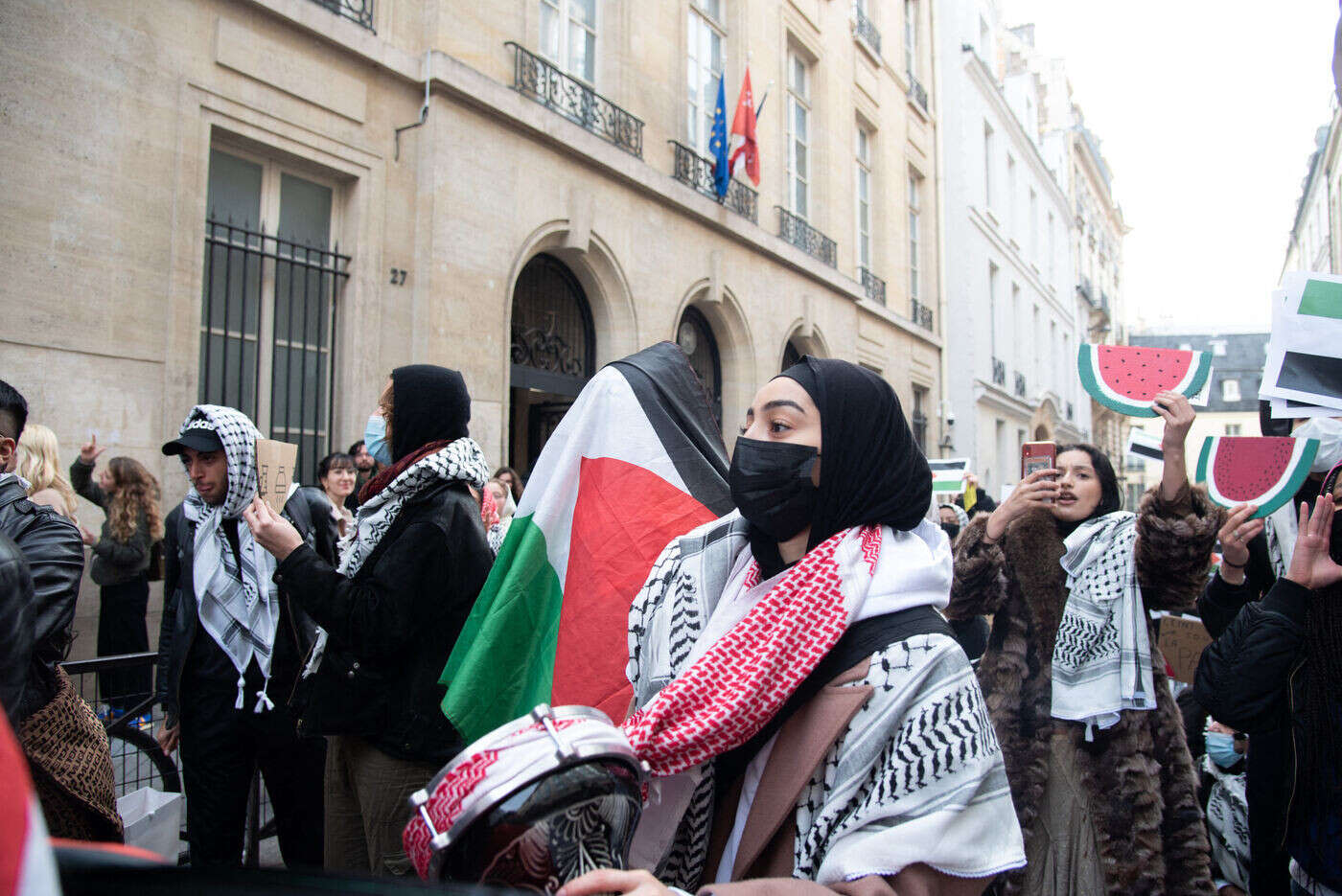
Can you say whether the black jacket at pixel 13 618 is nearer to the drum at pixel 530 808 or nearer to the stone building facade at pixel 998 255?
the drum at pixel 530 808

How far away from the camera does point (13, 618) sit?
1498mm

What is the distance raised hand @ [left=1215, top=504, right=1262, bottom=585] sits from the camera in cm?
259

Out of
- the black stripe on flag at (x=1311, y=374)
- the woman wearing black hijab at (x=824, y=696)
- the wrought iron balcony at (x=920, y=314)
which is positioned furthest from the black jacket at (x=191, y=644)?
the wrought iron balcony at (x=920, y=314)

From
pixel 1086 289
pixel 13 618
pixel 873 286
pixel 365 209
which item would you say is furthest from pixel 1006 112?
pixel 13 618

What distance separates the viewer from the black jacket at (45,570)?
208 cm

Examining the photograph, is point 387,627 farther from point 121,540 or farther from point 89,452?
point 89,452

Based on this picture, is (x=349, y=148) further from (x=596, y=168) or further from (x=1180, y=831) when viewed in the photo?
(x=1180, y=831)

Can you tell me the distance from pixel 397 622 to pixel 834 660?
54.8 inches

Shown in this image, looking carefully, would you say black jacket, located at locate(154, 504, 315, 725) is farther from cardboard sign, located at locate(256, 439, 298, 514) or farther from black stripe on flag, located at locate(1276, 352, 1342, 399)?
black stripe on flag, located at locate(1276, 352, 1342, 399)

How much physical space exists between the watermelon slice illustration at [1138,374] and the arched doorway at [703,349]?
973 centimetres

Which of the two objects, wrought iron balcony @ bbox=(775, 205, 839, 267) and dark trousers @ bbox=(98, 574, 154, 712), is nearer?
dark trousers @ bbox=(98, 574, 154, 712)

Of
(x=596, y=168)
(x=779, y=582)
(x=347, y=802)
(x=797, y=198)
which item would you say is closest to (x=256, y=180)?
(x=596, y=168)

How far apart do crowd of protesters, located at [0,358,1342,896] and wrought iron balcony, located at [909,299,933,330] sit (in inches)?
638

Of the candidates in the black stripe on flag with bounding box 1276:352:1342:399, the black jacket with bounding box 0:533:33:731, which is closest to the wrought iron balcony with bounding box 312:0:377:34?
the black jacket with bounding box 0:533:33:731
